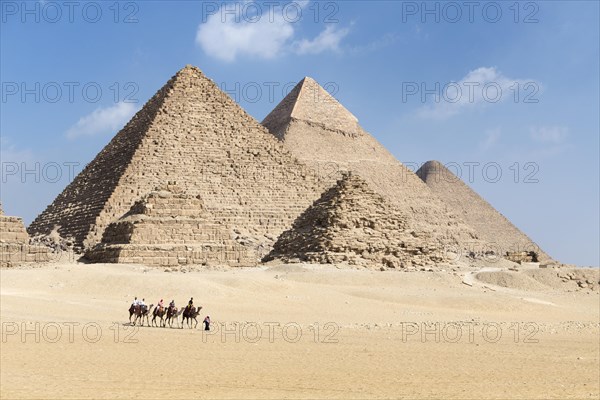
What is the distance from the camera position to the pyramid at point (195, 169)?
44875mm

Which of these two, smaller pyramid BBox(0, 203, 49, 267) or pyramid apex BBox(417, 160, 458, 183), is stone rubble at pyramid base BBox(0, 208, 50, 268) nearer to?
smaller pyramid BBox(0, 203, 49, 267)

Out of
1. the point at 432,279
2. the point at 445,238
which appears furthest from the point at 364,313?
the point at 445,238

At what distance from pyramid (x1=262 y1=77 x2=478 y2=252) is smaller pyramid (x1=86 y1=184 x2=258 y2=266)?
120 feet

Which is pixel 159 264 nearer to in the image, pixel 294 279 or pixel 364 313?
pixel 294 279

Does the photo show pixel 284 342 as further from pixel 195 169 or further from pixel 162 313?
pixel 195 169

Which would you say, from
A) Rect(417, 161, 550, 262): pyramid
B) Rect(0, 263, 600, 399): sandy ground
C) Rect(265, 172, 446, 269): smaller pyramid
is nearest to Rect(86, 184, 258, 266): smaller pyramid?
Rect(0, 263, 600, 399): sandy ground

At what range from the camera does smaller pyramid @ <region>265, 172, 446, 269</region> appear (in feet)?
100

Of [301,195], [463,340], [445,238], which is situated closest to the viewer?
[463,340]

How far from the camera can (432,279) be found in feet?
93.9

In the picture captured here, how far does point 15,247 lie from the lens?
25.9m

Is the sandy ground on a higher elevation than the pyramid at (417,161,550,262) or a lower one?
lower

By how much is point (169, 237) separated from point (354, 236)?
727cm

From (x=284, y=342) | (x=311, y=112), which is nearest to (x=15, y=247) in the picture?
(x=284, y=342)

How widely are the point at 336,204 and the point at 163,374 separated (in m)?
22.6
